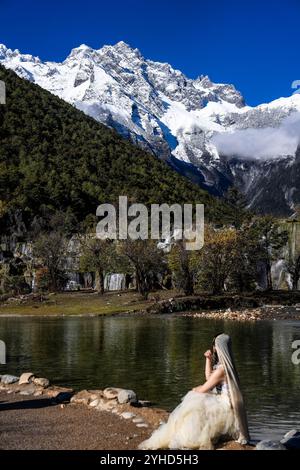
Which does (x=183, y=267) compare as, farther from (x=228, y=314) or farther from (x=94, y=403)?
(x=94, y=403)

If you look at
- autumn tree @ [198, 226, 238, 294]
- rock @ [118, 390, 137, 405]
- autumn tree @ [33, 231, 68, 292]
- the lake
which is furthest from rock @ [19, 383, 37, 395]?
autumn tree @ [33, 231, 68, 292]

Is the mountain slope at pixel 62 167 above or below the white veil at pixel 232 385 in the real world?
above

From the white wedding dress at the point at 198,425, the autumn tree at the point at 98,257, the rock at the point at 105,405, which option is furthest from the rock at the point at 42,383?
the autumn tree at the point at 98,257

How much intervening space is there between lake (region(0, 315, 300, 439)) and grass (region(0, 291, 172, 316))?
1888 cm

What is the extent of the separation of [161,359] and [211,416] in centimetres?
2002

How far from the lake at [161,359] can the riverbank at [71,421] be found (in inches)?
110

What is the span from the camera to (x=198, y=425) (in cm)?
1466

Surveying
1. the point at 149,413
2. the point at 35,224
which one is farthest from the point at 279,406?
the point at 35,224

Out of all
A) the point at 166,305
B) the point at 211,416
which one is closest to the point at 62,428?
the point at 211,416

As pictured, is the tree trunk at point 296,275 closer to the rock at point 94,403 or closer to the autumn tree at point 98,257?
the autumn tree at point 98,257

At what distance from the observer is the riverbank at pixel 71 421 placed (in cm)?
1536
